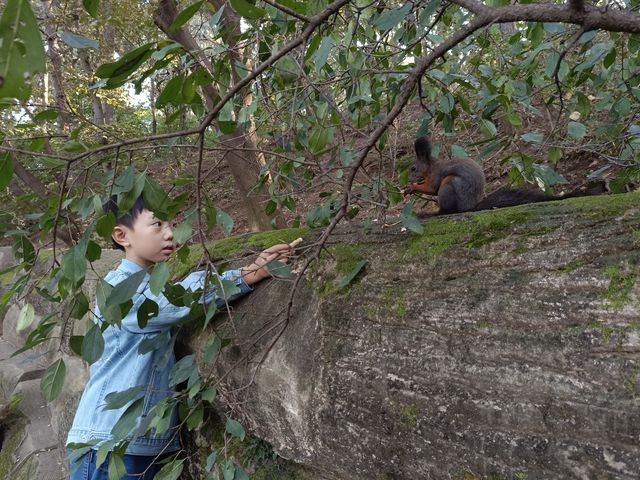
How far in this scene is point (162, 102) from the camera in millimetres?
1267

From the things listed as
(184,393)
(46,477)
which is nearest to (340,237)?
(184,393)

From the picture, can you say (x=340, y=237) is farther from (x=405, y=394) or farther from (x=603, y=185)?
(x=603, y=185)

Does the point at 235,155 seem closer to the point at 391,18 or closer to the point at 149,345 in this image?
the point at 149,345

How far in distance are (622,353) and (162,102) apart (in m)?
1.31

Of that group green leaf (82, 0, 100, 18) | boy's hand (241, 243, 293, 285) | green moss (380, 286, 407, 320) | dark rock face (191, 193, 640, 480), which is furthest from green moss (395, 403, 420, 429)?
green leaf (82, 0, 100, 18)

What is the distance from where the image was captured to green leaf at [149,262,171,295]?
127 cm

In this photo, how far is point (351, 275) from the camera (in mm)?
1693

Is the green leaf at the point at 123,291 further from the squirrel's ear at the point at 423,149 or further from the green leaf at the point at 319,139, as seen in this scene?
the squirrel's ear at the point at 423,149

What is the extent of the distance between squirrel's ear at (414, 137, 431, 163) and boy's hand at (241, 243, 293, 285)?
5.91ft

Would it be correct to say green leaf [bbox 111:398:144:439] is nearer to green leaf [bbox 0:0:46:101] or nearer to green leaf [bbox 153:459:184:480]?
green leaf [bbox 153:459:184:480]

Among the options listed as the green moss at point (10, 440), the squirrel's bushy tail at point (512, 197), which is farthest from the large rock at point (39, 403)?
the squirrel's bushy tail at point (512, 197)

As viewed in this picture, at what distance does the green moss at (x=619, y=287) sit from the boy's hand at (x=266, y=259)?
1111mm

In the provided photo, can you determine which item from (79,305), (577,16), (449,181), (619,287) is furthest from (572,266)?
(449,181)

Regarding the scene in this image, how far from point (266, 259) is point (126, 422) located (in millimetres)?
789
